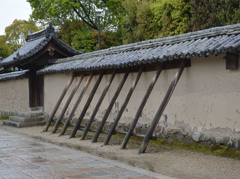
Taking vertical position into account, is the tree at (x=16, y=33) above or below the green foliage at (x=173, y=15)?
above

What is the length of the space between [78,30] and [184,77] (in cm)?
2505

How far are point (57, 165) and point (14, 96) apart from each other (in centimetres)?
1350

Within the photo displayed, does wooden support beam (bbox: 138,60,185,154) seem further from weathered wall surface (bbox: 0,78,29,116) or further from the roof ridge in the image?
weathered wall surface (bbox: 0,78,29,116)

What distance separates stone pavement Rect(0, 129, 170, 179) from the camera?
6.21 m

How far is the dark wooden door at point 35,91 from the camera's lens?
17312 mm

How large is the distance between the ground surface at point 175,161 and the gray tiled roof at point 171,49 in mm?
2280

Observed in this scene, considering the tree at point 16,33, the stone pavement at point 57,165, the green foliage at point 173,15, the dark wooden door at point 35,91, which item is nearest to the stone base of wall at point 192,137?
the stone pavement at point 57,165

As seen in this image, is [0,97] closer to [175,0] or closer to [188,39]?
[175,0]

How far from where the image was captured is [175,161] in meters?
7.35

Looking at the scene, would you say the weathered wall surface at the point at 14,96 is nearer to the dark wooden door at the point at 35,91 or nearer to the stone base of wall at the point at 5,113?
the stone base of wall at the point at 5,113

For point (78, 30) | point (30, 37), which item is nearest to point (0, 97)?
point (30, 37)

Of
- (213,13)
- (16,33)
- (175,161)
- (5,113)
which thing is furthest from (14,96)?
(16,33)

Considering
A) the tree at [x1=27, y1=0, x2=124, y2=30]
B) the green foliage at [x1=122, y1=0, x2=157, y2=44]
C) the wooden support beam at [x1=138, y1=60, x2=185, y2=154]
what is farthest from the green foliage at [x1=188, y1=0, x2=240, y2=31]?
the wooden support beam at [x1=138, y1=60, x2=185, y2=154]

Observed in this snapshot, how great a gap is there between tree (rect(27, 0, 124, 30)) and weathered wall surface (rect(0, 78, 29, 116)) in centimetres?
1334
